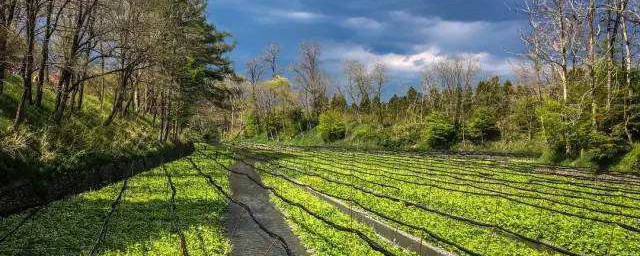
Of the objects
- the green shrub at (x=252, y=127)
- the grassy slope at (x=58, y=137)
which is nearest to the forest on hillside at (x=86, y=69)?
the grassy slope at (x=58, y=137)

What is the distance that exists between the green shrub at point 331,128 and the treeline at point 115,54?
28.8 metres

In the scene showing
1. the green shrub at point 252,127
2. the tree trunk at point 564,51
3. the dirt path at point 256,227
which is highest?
the tree trunk at point 564,51

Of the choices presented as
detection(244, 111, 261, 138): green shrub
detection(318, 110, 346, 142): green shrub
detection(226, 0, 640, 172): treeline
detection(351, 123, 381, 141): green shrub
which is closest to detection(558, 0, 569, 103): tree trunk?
detection(226, 0, 640, 172): treeline

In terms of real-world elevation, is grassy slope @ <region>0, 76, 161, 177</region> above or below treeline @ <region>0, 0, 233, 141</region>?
below

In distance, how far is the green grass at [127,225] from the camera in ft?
40.1

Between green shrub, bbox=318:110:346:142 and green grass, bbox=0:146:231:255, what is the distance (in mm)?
62327

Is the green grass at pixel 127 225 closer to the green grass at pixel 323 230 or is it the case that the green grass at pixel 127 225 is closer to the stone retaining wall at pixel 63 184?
the stone retaining wall at pixel 63 184

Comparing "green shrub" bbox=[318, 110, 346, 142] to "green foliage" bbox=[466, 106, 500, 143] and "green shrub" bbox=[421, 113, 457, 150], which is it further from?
"green foliage" bbox=[466, 106, 500, 143]

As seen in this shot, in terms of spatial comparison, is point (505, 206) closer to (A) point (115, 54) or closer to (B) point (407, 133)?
(A) point (115, 54)

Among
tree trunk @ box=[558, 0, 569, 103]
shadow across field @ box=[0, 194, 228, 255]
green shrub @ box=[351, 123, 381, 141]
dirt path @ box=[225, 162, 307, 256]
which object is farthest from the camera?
green shrub @ box=[351, 123, 381, 141]

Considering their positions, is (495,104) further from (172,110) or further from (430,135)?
(172,110)

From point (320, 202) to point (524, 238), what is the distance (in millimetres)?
8461

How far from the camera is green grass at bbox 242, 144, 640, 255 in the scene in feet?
48.2

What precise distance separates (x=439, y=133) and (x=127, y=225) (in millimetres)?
58069
